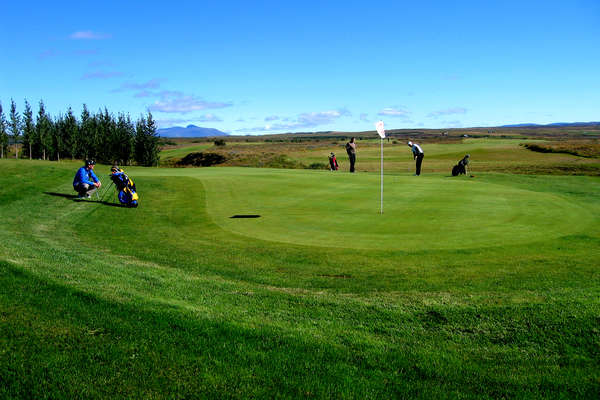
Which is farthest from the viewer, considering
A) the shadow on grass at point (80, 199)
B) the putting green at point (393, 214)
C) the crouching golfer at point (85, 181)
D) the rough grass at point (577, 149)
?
the rough grass at point (577, 149)

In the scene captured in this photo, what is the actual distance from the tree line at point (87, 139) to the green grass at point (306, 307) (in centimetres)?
6581

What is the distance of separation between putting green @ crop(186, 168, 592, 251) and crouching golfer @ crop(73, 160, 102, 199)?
5074 mm

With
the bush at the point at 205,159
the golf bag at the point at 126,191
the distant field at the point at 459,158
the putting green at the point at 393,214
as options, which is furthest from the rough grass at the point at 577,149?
the golf bag at the point at 126,191

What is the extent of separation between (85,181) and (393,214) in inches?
533

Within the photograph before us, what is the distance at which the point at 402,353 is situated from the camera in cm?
552

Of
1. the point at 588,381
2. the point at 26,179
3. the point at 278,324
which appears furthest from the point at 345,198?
the point at 26,179

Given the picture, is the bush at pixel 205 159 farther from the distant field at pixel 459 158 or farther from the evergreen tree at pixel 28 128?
the evergreen tree at pixel 28 128

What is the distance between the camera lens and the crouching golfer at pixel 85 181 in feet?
66.7

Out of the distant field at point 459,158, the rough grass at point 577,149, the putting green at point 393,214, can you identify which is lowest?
the putting green at point 393,214

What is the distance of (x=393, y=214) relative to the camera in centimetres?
1555

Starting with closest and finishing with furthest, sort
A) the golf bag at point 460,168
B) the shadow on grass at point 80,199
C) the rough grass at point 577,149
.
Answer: the shadow on grass at point 80,199, the golf bag at point 460,168, the rough grass at point 577,149

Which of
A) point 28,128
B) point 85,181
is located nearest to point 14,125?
point 28,128

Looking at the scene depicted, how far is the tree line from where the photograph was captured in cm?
7569

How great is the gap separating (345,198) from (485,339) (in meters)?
13.3
